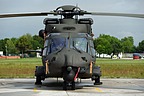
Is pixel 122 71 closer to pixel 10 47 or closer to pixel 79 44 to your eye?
pixel 79 44

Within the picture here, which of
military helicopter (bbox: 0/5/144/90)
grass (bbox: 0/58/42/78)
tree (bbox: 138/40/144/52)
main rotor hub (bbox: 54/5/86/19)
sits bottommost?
tree (bbox: 138/40/144/52)

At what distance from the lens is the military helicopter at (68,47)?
14.5 metres

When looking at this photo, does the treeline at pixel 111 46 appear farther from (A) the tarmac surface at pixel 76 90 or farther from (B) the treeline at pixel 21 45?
(A) the tarmac surface at pixel 76 90

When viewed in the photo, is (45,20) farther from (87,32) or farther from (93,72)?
(93,72)

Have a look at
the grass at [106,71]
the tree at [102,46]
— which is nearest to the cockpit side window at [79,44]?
the grass at [106,71]

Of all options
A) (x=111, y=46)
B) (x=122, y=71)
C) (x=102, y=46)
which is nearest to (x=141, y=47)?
(x=111, y=46)

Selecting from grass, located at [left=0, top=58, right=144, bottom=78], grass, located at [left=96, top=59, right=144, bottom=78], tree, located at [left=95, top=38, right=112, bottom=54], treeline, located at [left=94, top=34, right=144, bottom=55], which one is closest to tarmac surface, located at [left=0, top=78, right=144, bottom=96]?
grass, located at [left=0, top=58, right=144, bottom=78]

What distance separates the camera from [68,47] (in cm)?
1528

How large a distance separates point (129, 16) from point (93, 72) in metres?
3.71

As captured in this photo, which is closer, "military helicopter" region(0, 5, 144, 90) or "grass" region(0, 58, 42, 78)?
"military helicopter" region(0, 5, 144, 90)

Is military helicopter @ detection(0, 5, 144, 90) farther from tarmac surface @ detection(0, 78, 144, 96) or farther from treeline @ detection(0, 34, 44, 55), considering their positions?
treeline @ detection(0, 34, 44, 55)

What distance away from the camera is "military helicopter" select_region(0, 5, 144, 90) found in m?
14.5

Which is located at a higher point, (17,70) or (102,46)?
(17,70)

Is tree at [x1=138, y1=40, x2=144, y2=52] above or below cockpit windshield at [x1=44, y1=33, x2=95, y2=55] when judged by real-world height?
below
